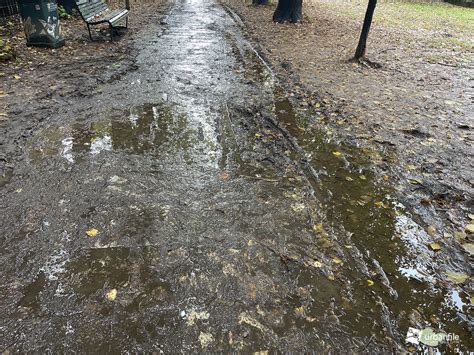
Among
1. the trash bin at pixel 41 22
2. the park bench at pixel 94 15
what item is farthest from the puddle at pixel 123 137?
the park bench at pixel 94 15

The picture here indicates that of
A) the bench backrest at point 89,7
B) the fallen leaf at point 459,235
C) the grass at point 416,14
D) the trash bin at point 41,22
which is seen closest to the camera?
the fallen leaf at point 459,235

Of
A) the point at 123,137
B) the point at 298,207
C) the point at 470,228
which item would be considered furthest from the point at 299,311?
the point at 123,137

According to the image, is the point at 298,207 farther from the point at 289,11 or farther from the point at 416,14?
the point at 416,14

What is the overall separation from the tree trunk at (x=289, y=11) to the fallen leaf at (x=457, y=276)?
12.3 metres

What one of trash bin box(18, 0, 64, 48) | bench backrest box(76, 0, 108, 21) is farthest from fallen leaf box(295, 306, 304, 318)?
bench backrest box(76, 0, 108, 21)

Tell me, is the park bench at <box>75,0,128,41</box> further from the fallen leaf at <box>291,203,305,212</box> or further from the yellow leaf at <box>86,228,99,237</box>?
the fallen leaf at <box>291,203,305,212</box>

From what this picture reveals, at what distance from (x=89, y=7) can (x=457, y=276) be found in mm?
10339

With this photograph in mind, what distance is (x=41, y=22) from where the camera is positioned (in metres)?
7.69

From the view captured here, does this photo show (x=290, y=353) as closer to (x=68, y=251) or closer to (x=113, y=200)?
(x=68, y=251)

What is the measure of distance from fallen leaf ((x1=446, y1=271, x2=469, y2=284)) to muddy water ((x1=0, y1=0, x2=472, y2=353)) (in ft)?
0.24

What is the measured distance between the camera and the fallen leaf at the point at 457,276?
8.74 ft

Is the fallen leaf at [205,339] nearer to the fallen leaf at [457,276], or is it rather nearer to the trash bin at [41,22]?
the fallen leaf at [457,276]

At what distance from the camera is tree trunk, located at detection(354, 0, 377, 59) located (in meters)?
7.81

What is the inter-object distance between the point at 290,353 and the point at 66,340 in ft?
4.55
